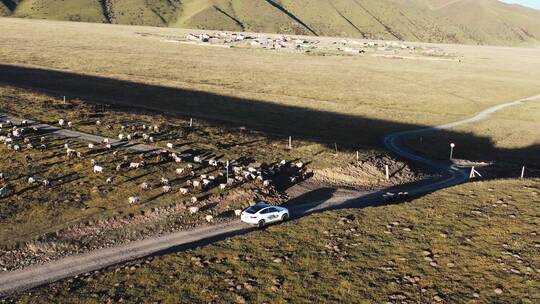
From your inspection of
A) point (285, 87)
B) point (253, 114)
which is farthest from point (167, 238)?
point (285, 87)

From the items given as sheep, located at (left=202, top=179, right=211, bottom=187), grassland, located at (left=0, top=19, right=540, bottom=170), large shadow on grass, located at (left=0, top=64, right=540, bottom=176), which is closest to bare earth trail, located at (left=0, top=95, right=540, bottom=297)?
sheep, located at (left=202, top=179, right=211, bottom=187)

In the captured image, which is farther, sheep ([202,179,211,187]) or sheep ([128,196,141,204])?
sheep ([202,179,211,187])

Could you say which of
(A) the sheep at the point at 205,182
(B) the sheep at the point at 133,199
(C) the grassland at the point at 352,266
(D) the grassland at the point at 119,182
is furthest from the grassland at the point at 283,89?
(B) the sheep at the point at 133,199

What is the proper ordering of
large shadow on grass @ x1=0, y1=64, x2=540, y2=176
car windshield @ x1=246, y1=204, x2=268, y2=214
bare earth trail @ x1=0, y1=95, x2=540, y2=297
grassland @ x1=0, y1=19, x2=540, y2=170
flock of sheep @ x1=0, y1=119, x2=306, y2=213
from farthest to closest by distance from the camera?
grassland @ x1=0, y1=19, x2=540, y2=170 < large shadow on grass @ x1=0, y1=64, x2=540, y2=176 < flock of sheep @ x1=0, y1=119, x2=306, y2=213 < car windshield @ x1=246, y1=204, x2=268, y2=214 < bare earth trail @ x1=0, y1=95, x2=540, y2=297

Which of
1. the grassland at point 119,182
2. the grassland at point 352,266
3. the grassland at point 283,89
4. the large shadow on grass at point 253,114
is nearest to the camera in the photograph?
the grassland at point 352,266

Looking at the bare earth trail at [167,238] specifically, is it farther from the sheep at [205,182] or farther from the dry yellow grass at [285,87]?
the dry yellow grass at [285,87]

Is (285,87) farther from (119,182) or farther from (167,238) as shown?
(167,238)

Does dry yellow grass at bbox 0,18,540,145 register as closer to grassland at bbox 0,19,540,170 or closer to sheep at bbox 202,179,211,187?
grassland at bbox 0,19,540,170
